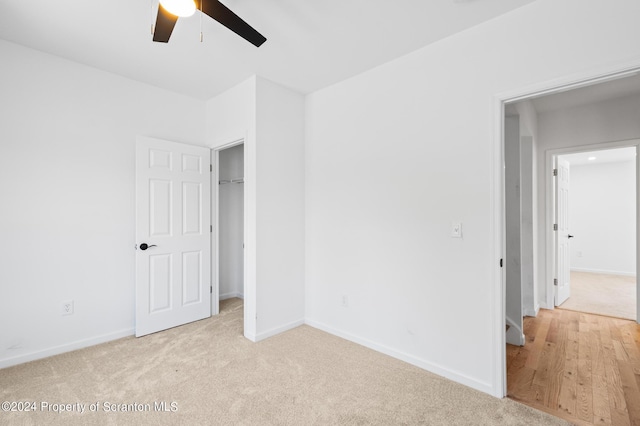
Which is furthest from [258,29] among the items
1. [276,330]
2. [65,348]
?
[65,348]

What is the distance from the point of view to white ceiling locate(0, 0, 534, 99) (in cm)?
201

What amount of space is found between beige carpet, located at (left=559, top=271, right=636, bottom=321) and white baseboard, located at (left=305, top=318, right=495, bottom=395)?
114 inches

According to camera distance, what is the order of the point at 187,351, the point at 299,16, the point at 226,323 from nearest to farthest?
the point at 299,16 → the point at 187,351 → the point at 226,323

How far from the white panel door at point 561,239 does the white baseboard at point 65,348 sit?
5424 millimetres

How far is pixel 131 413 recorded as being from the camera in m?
1.90

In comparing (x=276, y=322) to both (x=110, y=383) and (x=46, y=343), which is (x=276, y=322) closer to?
(x=110, y=383)

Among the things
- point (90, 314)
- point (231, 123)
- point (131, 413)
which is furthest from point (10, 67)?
point (131, 413)

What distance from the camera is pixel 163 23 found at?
5.33 ft

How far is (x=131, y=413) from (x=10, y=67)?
291 cm

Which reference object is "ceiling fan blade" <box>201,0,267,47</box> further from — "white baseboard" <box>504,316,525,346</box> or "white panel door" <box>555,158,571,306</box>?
"white panel door" <box>555,158,571,306</box>

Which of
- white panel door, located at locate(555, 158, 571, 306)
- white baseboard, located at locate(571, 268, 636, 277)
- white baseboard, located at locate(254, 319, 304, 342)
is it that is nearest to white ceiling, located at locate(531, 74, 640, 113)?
white panel door, located at locate(555, 158, 571, 306)

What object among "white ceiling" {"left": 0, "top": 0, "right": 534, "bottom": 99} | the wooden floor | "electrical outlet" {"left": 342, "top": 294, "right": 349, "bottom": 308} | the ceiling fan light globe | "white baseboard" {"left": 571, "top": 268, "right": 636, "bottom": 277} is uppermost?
"white ceiling" {"left": 0, "top": 0, "right": 534, "bottom": 99}

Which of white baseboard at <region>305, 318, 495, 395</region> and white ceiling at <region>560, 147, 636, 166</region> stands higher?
white ceiling at <region>560, 147, 636, 166</region>

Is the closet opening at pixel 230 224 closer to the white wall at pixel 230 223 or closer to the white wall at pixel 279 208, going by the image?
the white wall at pixel 230 223
